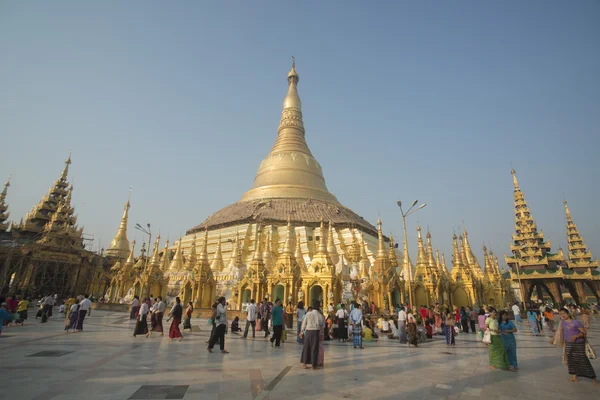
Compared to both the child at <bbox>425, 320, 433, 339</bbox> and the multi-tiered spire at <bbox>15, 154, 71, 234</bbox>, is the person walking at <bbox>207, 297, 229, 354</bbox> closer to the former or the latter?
the child at <bbox>425, 320, 433, 339</bbox>

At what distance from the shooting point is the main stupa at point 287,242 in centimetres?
2356

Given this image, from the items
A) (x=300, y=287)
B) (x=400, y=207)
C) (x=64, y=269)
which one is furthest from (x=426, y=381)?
(x=64, y=269)

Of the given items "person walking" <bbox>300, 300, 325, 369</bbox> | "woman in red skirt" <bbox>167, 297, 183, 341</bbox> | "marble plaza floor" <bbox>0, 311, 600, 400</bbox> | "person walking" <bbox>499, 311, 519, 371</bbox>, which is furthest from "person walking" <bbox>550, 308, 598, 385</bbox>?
"woman in red skirt" <bbox>167, 297, 183, 341</bbox>

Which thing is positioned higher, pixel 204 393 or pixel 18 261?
pixel 18 261

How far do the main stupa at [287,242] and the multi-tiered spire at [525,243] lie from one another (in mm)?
18837

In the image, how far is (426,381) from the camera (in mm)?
6203

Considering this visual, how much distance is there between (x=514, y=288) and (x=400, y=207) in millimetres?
36447

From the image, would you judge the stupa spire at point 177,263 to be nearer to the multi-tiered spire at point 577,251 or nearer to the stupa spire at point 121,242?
the stupa spire at point 121,242

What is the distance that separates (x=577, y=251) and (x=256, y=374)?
170ft

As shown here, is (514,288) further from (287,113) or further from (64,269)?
(64,269)

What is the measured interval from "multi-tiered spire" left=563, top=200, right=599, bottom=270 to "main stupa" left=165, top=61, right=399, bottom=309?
24926mm

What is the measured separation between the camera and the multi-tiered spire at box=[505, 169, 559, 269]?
42253mm

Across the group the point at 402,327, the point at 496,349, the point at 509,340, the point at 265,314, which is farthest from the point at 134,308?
the point at 509,340

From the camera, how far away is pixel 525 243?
1763 inches
